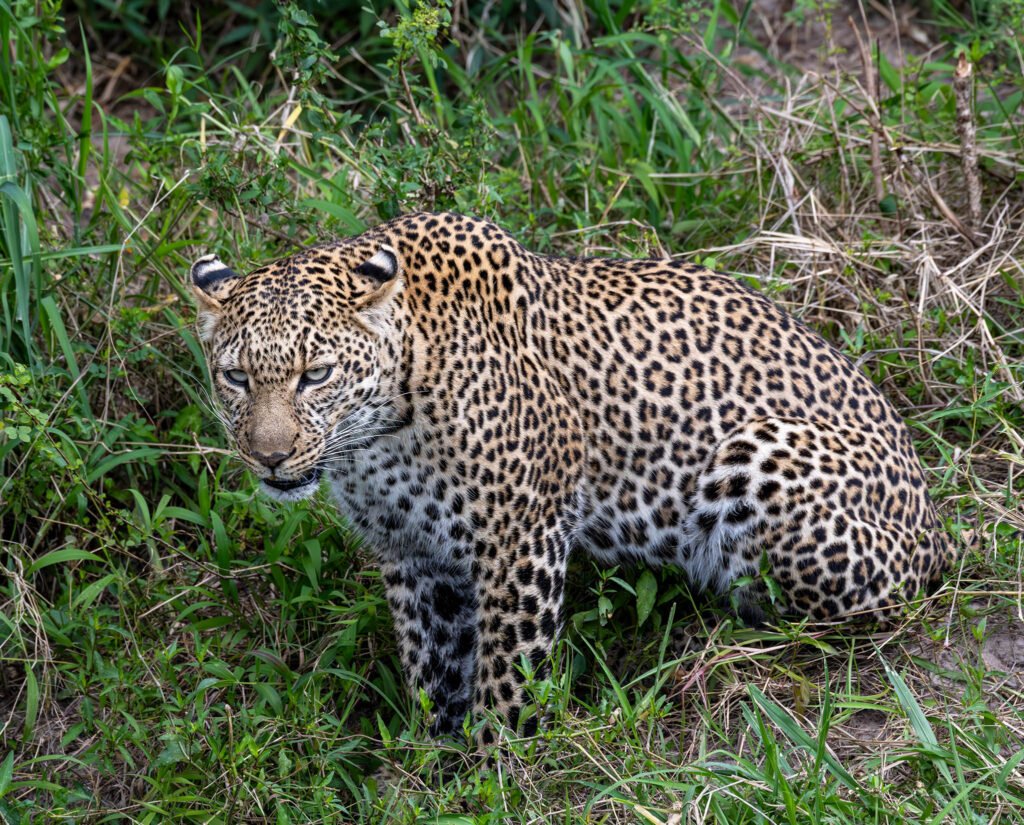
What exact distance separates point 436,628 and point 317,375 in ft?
5.15

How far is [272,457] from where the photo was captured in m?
5.74

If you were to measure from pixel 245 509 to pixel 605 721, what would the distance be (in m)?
2.43

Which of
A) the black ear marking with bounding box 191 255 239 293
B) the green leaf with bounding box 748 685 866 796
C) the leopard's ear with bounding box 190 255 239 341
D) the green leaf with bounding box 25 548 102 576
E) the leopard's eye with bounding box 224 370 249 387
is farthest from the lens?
the green leaf with bounding box 25 548 102 576

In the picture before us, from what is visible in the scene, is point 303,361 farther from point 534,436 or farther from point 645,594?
point 645,594

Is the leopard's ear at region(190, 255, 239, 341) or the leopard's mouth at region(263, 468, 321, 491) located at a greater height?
the leopard's ear at region(190, 255, 239, 341)

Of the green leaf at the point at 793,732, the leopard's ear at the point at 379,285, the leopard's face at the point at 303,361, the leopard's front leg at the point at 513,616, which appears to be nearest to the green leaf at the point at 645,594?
the leopard's front leg at the point at 513,616

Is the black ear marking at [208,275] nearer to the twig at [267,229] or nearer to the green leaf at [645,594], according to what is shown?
the twig at [267,229]

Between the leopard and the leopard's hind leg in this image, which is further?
the leopard's hind leg

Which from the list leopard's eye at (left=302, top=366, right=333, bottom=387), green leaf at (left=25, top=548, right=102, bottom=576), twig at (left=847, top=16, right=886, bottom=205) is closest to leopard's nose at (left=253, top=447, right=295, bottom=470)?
leopard's eye at (left=302, top=366, right=333, bottom=387)

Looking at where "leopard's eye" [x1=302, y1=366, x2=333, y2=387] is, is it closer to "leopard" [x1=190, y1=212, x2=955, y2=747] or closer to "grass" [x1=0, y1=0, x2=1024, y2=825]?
"leopard" [x1=190, y1=212, x2=955, y2=747]

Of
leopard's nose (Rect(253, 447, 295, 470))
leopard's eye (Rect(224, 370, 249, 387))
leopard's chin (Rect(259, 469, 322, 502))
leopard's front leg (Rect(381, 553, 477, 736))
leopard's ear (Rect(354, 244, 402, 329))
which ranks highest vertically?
leopard's ear (Rect(354, 244, 402, 329))

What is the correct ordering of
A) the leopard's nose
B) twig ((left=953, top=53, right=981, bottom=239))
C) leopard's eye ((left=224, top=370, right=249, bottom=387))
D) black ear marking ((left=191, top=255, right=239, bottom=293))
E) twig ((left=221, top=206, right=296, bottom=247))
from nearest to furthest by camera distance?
the leopard's nose < leopard's eye ((left=224, top=370, right=249, bottom=387)) < black ear marking ((left=191, top=255, right=239, bottom=293)) < twig ((left=221, top=206, right=296, bottom=247)) < twig ((left=953, top=53, right=981, bottom=239))

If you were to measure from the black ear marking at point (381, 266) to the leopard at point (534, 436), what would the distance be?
0.01m

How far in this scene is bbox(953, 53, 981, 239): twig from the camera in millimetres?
8070
